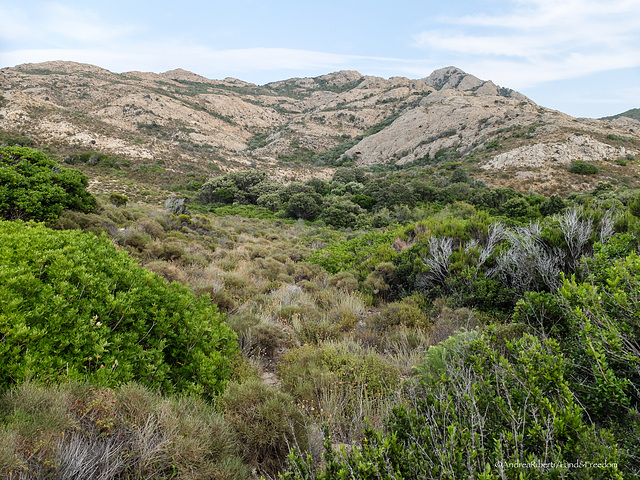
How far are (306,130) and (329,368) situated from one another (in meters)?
63.6

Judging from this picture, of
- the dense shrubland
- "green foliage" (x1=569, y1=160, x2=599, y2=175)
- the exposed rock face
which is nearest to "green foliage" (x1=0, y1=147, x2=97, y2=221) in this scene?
the dense shrubland

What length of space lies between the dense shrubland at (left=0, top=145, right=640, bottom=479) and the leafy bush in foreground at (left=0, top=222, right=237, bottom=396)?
0.02 metres

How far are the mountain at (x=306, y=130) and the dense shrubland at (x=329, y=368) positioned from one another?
25213 millimetres

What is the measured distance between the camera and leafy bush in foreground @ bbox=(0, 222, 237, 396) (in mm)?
2121

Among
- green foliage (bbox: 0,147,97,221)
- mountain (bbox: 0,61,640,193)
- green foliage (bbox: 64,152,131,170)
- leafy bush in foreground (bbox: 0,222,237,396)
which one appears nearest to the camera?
leafy bush in foreground (bbox: 0,222,237,396)

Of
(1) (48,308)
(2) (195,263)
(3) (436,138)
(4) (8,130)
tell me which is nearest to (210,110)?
(4) (8,130)

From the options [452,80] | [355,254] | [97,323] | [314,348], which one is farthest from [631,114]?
[97,323]

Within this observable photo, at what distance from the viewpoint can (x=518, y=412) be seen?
1736 millimetres

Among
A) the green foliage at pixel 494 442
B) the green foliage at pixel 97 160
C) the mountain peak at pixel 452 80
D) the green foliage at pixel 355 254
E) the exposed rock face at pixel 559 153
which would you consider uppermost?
the mountain peak at pixel 452 80

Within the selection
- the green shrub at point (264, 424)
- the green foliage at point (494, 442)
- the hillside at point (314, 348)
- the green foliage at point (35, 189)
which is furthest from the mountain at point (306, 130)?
the green shrub at point (264, 424)

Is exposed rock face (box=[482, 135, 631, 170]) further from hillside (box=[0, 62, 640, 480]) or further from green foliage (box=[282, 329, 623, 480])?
green foliage (box=[282, 329, 623, 480])

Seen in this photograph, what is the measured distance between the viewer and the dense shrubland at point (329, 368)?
1.58m

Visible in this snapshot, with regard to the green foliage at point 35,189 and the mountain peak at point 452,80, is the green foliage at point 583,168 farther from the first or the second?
the mountain peak at point 452,80

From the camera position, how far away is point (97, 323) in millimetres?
2436
